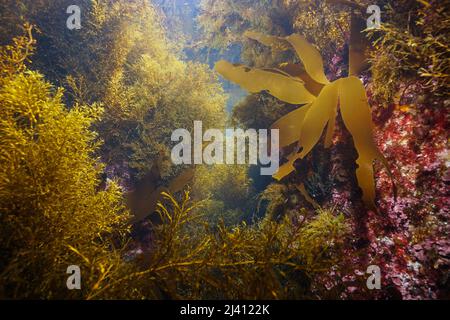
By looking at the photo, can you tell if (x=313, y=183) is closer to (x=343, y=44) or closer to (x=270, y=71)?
(x=270, y=71)

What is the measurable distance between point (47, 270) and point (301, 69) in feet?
10.9

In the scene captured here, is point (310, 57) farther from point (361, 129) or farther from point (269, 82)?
point (361, 129)

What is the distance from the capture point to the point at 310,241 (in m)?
2.23

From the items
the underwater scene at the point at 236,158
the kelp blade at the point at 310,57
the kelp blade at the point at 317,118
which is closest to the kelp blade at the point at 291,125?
the underwater scene at the point at 236,158

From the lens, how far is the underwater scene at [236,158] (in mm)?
1939

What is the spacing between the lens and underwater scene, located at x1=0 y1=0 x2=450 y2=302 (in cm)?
194

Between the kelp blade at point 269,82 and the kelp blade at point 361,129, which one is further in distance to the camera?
the kelp blade at point 269,82

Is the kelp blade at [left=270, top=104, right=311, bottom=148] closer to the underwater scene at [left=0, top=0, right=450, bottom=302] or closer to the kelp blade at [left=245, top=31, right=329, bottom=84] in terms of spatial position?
the underwater scene at [left=0, top=0, right=450, bottom=302]

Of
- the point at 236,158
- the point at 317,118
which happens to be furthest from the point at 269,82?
the point at 236,158

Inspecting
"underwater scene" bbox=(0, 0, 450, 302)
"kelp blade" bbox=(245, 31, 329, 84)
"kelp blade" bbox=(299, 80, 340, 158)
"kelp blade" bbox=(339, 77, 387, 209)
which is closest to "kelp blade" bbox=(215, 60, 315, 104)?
"underwater scene" bbox=(0, 0, 450, 302)

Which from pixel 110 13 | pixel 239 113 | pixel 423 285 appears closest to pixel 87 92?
pixel 110 13

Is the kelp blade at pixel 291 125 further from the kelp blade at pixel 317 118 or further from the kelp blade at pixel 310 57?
the kelp blade at pixel 310 57

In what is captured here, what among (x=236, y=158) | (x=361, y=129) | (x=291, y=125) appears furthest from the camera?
(x=236, y=158)

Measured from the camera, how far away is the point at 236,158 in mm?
5348
